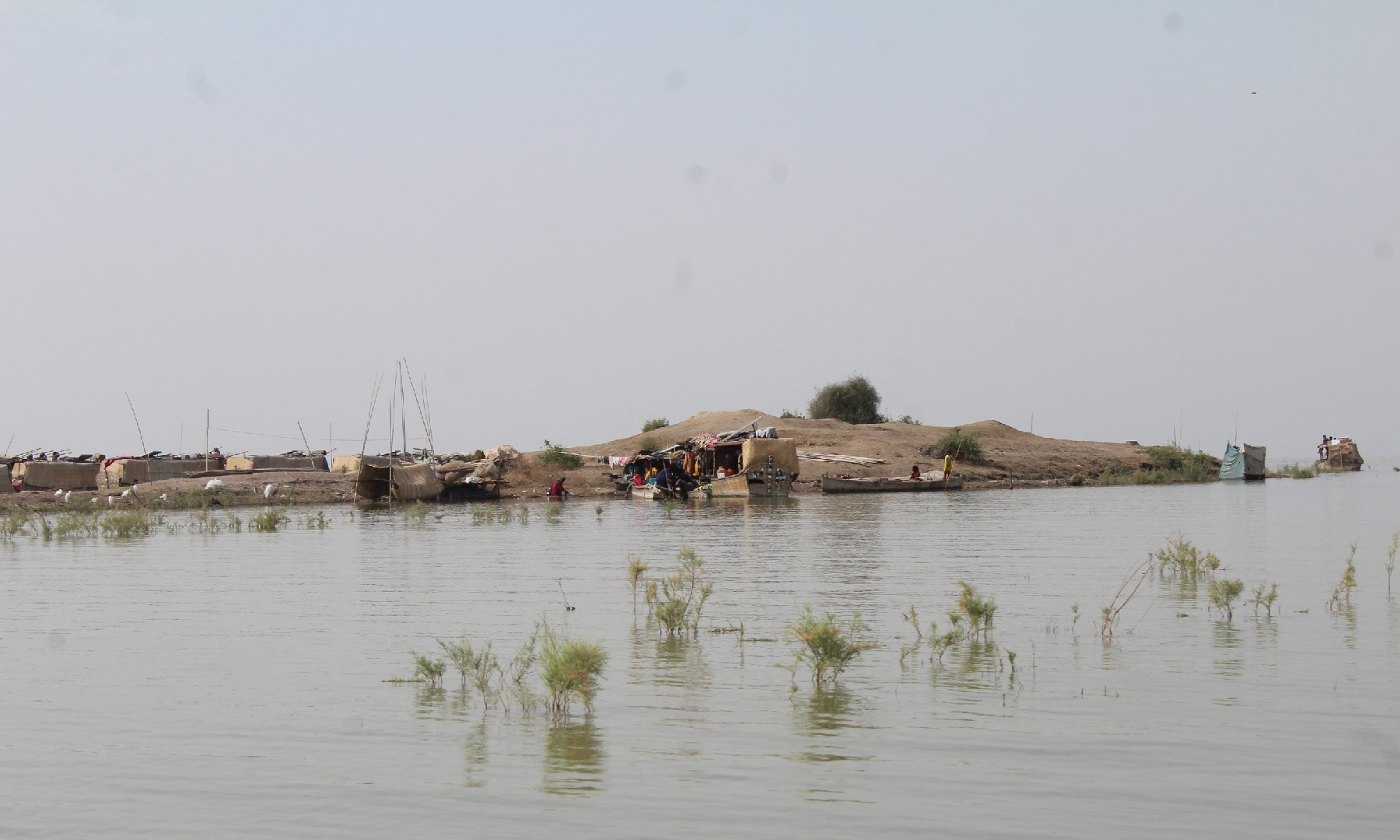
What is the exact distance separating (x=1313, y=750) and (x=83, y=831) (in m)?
6.36

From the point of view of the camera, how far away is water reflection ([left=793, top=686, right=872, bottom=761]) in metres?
7.28

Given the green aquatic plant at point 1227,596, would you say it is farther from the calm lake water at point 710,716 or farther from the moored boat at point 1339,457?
the moored boat at point 1339,457

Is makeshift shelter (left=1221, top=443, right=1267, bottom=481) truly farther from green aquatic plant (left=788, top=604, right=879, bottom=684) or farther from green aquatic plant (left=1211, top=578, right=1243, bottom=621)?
green aquatic plant (left=788, top=604, right=879, bottom=684)

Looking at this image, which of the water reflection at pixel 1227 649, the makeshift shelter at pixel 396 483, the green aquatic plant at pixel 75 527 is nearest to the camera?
the water reflection at pixel 1227 649

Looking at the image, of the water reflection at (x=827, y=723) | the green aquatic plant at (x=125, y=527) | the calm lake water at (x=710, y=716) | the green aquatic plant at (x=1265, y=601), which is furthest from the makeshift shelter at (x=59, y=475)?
the water reflection at (x=827, y=723)


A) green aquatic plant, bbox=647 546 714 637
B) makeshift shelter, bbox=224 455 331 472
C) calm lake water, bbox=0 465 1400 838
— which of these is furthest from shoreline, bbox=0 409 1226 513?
green aquatic plant, bbox=647 546 714 637

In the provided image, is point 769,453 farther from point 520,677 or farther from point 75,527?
point 520,677

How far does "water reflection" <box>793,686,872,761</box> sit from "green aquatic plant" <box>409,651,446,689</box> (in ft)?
8.32

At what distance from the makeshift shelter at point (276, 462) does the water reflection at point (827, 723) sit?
43752 mm

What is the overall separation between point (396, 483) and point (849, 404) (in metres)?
34.5

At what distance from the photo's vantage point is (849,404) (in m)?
67.9

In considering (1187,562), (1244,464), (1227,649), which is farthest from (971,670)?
(1244,464)

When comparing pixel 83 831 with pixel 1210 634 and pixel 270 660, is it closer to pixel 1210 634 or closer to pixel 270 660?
pixel 270 660

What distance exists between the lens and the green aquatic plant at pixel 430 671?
916cm
